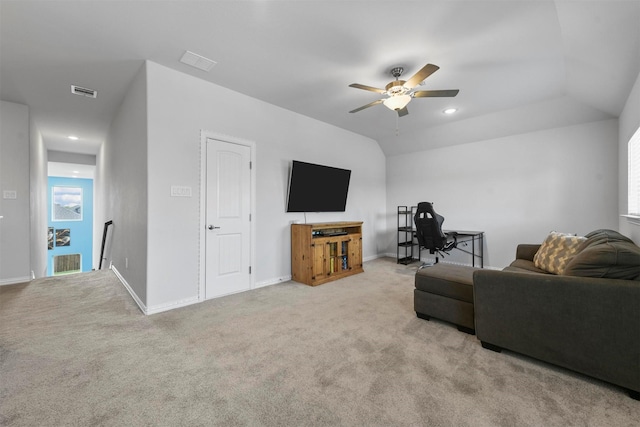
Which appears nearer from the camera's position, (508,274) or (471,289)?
(508,274)

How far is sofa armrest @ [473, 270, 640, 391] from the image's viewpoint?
1.50m

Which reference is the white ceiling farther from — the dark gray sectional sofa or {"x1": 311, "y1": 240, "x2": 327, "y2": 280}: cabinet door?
{"x1": 311, "y1": 240, "x2": 327, "y2": 280}: cabinet door

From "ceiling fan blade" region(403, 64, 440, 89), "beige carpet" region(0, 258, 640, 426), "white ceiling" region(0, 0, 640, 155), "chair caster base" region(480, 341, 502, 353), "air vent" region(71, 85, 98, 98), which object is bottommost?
"beige carpet" region(0, 258, 640, 426)

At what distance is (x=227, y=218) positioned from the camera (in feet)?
11.1

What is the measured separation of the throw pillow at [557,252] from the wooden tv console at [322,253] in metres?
2.43

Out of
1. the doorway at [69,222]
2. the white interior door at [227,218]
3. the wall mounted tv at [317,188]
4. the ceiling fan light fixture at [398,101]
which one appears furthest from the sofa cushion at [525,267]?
the doorway at [69,222]

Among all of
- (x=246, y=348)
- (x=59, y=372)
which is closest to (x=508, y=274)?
(x=246, y=348)

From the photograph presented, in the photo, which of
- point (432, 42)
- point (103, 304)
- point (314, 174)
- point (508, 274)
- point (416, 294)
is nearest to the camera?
point (508, 274)

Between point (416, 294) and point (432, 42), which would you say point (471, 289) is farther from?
point (432, 42)

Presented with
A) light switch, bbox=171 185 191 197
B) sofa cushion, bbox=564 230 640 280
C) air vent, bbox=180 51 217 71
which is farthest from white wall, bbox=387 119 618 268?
light switch, bbox=171 185 191 197

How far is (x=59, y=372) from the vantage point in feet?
5.78

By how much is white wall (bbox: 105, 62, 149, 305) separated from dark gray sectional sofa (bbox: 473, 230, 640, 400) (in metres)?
3.34

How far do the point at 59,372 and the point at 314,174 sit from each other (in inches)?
138

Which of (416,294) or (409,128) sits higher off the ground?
(409,128)
